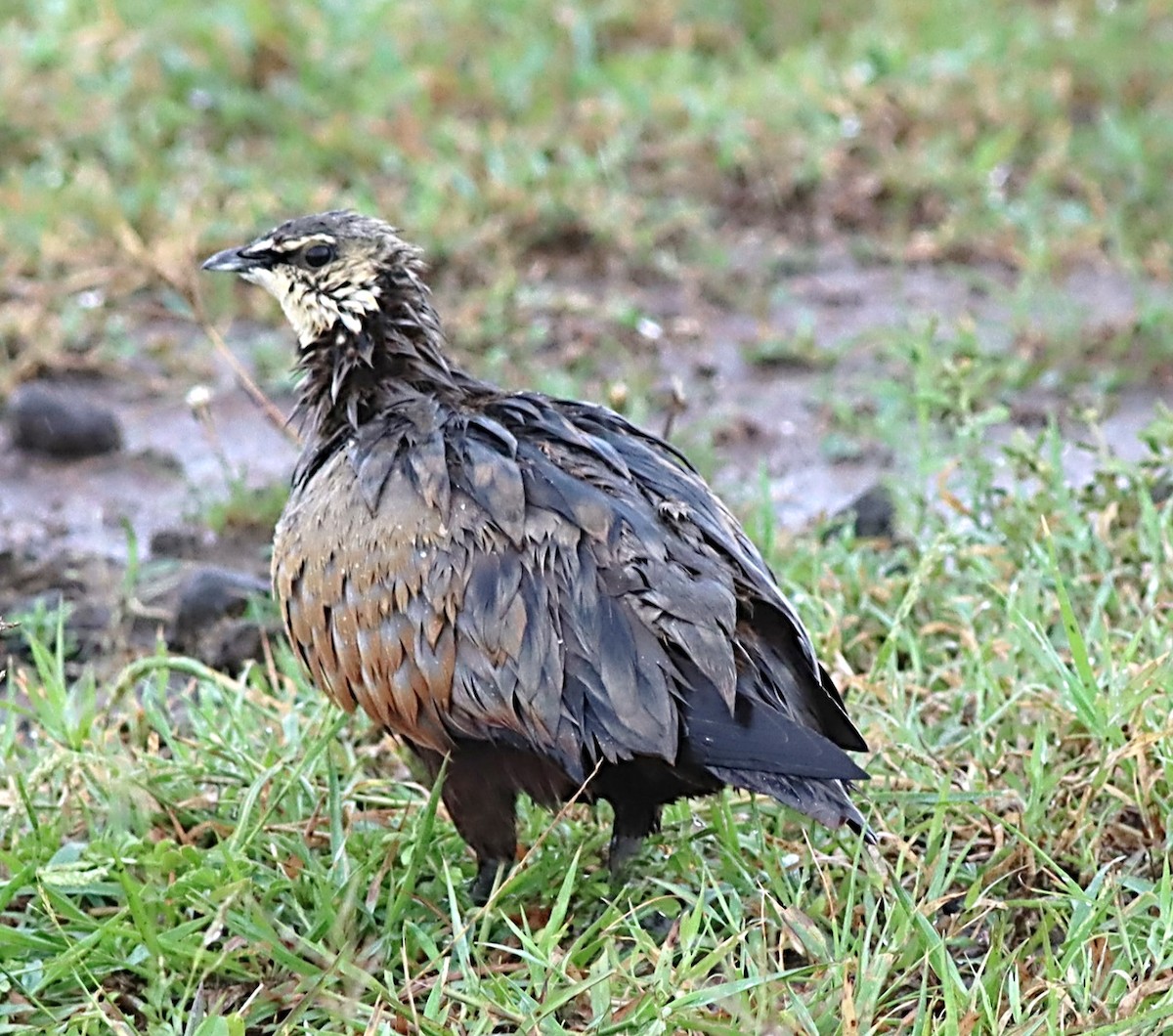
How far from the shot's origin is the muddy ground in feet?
15.7

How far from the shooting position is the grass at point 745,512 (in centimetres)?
329

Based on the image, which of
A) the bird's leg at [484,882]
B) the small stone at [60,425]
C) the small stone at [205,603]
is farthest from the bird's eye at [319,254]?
the small stone at [60,425]

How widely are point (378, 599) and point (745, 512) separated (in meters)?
1.95

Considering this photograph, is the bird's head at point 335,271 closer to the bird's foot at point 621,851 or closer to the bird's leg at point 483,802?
the bird's leg at point 483,802

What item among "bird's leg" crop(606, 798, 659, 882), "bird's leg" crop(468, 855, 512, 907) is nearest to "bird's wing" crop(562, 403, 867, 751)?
"bird's leg" crop(606, 798, 659, 882)

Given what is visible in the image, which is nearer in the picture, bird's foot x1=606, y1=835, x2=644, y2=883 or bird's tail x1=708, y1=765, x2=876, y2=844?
bird's tail x1=708, y1=765, x2=876, y2=844

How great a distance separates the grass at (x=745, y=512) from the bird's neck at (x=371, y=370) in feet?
2.17

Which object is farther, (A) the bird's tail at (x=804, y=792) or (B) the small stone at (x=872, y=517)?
(B) the small stone at (x=872, y=517)

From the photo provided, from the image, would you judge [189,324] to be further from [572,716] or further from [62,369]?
[572,716]

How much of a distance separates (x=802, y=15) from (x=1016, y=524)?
4.28 meters

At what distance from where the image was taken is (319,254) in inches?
154

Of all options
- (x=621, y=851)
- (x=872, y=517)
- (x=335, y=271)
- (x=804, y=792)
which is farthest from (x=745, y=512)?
(x=804, y=792)

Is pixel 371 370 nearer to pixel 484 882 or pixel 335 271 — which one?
pixel 335 271

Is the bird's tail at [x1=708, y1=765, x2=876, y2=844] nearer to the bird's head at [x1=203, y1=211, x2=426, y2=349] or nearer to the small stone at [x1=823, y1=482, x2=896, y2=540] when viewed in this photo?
the bird's head at [x1=203, y1=211, x2=426, y2=349]
